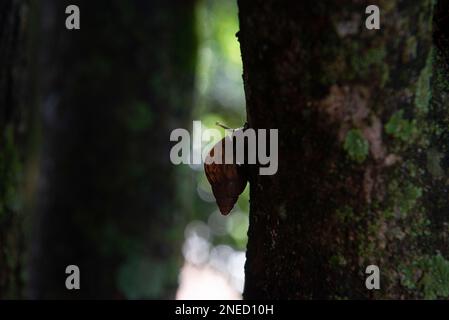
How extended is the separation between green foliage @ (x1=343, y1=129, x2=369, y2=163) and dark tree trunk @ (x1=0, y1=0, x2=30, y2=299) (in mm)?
1548

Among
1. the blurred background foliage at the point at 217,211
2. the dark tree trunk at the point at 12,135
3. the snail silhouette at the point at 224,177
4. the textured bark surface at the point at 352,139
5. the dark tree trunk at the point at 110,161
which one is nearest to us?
the textured bark surface at the point at 352,139

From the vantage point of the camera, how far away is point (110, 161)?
3707 millimetres

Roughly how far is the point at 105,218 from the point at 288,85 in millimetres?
2718

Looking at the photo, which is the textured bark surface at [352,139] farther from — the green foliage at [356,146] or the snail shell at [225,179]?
the snail shell at [225,179]

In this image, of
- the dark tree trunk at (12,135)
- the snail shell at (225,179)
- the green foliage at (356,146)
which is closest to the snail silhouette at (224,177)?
the snail shell at (225,179)

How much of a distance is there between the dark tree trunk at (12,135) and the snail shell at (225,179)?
117 centimetres

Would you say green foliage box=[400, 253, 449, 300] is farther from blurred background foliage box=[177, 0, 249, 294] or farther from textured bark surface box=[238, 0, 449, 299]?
blurred background foliage box=[177, 0, 249, 294]

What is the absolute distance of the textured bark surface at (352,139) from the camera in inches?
42.8

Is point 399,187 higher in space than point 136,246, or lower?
higher

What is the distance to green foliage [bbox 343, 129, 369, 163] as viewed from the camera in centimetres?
112

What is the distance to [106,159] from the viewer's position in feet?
12.2
